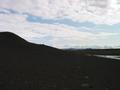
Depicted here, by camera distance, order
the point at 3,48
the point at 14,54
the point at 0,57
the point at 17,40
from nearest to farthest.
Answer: the point at 0,57, the point at 14,54, the point at 3,48, the point at 17,40

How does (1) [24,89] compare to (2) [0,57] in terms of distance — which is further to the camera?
→ (2) [0,57]

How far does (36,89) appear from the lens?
20.3m

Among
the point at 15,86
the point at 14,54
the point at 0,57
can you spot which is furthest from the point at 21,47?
the point at 15,86

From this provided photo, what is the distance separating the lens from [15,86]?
21.5m

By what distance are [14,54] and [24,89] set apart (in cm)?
3195

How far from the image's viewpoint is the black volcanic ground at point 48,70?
22.6 m

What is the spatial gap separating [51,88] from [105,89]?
4.18 metres

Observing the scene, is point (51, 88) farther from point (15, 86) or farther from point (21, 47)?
point (21, 47)

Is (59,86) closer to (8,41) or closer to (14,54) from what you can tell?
(14,54)

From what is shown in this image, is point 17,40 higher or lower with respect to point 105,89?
higher

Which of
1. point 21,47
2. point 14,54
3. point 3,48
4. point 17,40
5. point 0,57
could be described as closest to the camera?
point 0,57

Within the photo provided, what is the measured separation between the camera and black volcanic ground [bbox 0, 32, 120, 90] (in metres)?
22.6

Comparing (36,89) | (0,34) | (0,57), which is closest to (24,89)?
(36,89)

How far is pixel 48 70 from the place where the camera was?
3431cm
